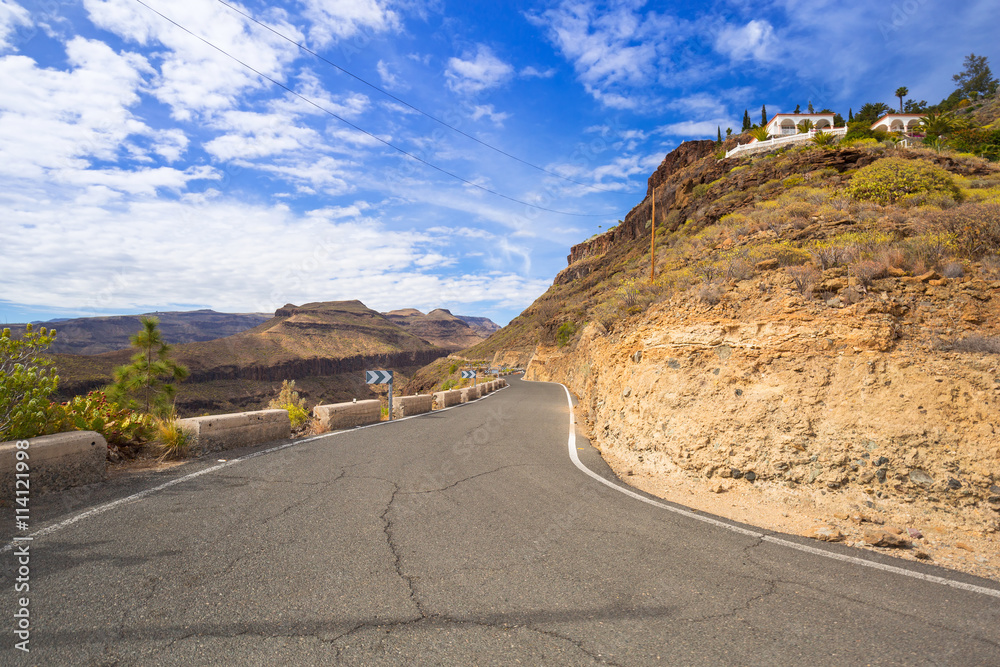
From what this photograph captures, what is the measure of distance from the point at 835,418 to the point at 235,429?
8656mm

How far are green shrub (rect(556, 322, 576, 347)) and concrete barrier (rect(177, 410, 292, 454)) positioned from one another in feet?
145

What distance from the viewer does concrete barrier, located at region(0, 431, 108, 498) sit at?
165 inches

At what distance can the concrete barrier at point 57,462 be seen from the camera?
13.7ft

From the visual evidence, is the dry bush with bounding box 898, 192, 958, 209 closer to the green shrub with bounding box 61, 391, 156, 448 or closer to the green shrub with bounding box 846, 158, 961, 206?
the green shrub with bounding box 846, 158, 961, 206

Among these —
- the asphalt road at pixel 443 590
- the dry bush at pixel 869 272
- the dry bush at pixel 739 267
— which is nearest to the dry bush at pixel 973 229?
the dry bush at pixel 869 272

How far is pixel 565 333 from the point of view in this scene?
174 ft

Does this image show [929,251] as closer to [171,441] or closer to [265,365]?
[171,441]

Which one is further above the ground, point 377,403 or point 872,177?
point 872,177

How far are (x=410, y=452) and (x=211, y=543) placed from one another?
13.6 feet

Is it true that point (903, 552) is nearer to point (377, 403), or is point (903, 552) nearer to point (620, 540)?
point (620, 540)

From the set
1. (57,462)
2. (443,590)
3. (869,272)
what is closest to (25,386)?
(57,462)

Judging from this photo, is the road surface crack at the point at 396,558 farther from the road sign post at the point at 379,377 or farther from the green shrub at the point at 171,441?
the road sign post at the point at 379,377

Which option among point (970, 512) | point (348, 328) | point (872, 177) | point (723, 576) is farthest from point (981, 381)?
point (348, 328)

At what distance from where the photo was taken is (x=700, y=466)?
6.34 meters
